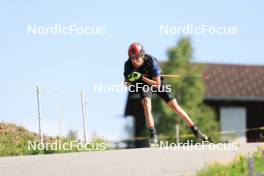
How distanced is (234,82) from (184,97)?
327 cm

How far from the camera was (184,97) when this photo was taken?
5103 cm

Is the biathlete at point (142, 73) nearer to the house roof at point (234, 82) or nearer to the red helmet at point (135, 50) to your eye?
the red helmet at point (135, 50)

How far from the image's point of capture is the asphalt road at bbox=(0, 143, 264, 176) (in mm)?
14086

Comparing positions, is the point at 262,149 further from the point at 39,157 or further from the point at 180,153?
the point at 39,157

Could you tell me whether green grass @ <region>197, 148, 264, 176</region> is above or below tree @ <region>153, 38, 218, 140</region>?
below

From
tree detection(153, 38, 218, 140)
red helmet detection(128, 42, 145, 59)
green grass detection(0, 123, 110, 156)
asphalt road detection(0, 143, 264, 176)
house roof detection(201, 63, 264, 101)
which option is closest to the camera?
asphalt road detection(0, 143, 264, 176)

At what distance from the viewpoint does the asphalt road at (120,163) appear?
14.1 meters

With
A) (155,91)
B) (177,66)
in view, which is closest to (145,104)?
(155,91)

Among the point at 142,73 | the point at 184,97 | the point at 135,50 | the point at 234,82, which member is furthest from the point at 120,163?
the point at 234,82

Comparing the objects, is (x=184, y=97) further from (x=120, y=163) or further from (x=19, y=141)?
(x=120, y=163)

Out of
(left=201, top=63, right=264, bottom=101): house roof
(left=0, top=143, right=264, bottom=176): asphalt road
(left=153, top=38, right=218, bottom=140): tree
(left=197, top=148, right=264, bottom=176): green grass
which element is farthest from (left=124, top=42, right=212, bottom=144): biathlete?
(left=201, top=63, right=264, bottom=101): house roof

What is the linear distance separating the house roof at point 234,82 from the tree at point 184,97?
950 millimetres

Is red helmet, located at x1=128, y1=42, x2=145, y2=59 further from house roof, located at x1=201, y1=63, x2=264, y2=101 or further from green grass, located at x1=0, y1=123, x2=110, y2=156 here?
house roof, located at x1=201, y1=63, x2=264, y2=101

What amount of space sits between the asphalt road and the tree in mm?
31548
